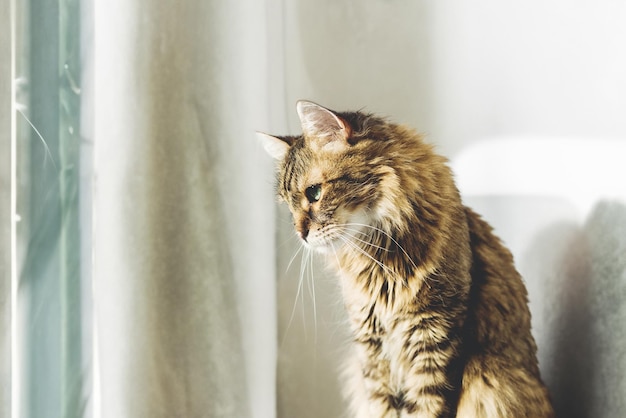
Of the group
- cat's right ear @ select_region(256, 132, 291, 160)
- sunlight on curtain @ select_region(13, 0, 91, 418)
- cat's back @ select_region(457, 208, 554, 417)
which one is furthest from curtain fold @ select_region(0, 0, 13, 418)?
cat's back @ select_region(457, 208, 554, 417)

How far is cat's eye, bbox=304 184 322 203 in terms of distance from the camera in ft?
3.09

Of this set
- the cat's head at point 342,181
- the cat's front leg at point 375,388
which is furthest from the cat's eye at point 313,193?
the cat's front leg at point 375,388

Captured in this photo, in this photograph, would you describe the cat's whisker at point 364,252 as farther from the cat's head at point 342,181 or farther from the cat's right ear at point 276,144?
the cat's right ear at point 276,144

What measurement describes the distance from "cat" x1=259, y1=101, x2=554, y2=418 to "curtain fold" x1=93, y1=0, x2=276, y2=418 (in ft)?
0.79

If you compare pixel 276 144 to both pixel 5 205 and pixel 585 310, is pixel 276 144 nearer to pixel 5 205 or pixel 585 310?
pixel 5 205

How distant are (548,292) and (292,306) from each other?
0.55 metres

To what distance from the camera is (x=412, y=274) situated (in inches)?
36.6

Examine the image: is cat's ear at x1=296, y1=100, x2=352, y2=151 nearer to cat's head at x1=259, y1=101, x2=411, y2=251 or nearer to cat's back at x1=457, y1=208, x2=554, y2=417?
cat's head at x1=259, y1=101, x2=411, y2=251

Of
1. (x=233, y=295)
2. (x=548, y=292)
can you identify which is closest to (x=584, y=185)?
(x=548, y=292)

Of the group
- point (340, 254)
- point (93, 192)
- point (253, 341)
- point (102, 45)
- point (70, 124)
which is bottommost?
point (253, 341)

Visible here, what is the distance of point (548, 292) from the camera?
3.65 feet

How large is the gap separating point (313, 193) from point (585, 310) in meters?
0.48

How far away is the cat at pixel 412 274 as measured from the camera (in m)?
0.91

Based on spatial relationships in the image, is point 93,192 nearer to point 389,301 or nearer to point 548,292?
point 389,301
